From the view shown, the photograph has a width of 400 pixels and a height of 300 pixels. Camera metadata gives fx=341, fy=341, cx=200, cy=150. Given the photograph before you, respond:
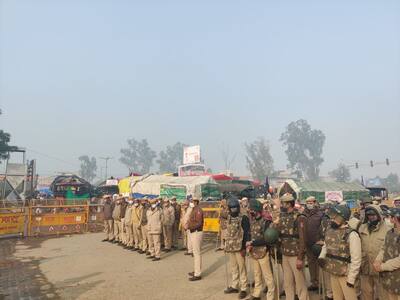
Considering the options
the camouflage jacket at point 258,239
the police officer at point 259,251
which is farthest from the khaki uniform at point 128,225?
the camouflage jacket at point 258,239

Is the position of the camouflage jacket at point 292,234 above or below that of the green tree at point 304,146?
below

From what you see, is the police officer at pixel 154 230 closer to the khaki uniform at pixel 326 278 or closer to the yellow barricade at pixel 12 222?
the khaki uniform at pixel 326 278

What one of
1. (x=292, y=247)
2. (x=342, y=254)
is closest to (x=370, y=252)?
(x=342, y=254)

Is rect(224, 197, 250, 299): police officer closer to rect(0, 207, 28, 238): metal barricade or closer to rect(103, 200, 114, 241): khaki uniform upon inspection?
rect(103, 200, 114, 241): khaki uniform

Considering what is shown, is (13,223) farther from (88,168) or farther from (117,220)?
(88,168)

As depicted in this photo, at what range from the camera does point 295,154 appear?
388ft

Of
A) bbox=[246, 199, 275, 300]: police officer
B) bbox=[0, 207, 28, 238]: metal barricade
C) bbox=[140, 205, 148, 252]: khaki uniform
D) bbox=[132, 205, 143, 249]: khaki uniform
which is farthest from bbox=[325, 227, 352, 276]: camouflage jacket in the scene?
bbox=[0, 207, 28, 238]: metal barricade

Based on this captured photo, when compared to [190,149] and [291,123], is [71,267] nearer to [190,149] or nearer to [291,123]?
[190,149]

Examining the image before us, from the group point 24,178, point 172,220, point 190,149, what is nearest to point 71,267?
point 172,220

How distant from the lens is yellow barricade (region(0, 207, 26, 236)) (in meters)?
16.2

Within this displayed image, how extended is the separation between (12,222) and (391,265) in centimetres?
1681

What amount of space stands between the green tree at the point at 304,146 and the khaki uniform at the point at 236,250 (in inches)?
4345

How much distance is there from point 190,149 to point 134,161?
104907mm

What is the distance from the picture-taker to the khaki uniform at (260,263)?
21.2ft
